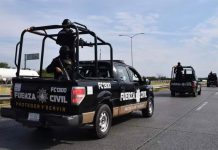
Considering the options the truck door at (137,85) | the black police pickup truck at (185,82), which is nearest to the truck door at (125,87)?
the truck door at (137,85)

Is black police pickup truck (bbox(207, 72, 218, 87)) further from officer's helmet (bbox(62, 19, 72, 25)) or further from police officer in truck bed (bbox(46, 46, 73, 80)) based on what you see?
officer's helmet (bbox(62, 19, 72, 25))

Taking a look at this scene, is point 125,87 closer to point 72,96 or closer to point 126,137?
point 126,137

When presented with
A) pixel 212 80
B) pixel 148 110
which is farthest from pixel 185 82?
pixel 212 80

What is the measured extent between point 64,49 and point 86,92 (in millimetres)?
1224

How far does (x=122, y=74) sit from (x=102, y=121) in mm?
1978

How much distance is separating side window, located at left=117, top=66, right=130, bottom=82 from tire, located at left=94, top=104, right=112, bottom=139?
4.71 feet

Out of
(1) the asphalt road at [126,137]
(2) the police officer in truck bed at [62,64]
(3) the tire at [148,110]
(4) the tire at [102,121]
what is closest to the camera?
(1) the asphalt road at [126,137]

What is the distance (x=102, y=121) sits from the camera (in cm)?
789

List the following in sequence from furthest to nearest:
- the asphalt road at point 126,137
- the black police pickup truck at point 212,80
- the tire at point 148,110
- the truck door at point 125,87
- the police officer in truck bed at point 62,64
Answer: the black police pickup truck at point 212,80, the tire at point 148,110, the truck door at point 125,87, the police officer in truck bed at point 62,64, the asphalt road at point 126,137

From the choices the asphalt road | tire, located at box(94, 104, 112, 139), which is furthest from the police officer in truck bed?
the asphalt road

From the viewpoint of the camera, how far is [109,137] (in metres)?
7.92

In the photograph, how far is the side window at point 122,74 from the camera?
30.4ft

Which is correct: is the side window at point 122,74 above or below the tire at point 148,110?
above

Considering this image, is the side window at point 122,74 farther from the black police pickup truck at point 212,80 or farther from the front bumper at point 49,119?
the black police pickup truck at point 212,80
